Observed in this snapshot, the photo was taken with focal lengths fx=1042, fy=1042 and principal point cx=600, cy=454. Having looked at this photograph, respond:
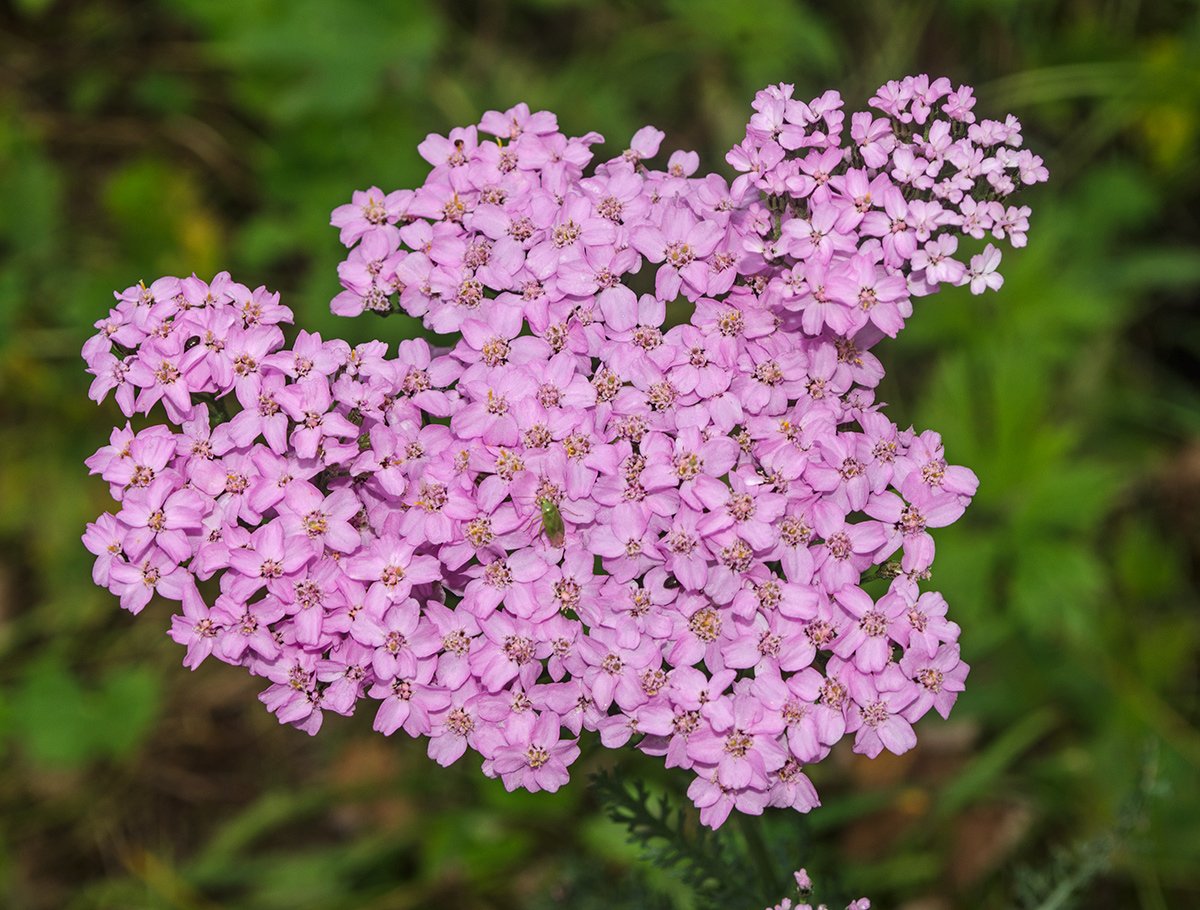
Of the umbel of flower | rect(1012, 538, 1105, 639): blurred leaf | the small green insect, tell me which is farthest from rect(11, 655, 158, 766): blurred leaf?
rect(1012, 538, 1105, 639): blurred leaf

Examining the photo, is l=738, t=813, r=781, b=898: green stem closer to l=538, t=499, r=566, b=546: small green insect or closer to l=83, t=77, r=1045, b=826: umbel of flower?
l=83, t=77, r=1045, b=826: umbel of flower

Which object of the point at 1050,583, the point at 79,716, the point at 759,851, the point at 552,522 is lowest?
the point at 759,851

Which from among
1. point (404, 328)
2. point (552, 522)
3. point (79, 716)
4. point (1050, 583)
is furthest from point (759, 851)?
point (79, 716)

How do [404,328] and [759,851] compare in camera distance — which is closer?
[759,851]

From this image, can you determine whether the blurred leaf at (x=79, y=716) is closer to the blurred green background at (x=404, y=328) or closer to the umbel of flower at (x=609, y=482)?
the blurred green background at (x=404, y=328)

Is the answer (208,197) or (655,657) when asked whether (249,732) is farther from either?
(655,657)

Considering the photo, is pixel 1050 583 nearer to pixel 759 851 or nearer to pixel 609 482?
pixel 759 851

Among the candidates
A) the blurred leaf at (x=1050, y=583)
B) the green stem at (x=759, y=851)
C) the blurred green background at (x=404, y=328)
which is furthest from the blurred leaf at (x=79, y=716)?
the blurred leaf at (x=1050, y=583)
